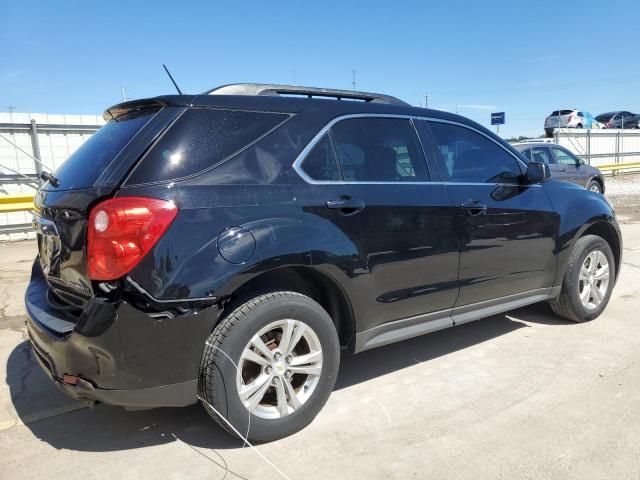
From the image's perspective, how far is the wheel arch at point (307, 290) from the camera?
2637 mm

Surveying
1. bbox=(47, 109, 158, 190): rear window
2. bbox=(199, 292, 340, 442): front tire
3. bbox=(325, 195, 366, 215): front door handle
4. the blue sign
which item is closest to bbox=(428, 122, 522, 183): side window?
bbox=(325, 195, 366, 215): front door handle

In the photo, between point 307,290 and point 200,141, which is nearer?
point 200,141

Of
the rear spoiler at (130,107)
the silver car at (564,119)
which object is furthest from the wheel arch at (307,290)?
the silver car at (564,119)

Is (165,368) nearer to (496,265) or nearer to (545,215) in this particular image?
(496,265)

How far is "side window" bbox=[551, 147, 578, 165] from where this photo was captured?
42.8 ft

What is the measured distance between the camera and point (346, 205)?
2.94m

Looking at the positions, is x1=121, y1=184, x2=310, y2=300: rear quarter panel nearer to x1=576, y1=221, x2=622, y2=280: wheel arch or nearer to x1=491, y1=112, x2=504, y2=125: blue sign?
x1=576, y1=221, x2=622, y2=280: wheel arch

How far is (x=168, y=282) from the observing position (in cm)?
238

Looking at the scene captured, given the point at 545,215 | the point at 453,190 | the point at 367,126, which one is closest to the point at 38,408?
the point at 367,126

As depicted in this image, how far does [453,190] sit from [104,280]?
7.51ft

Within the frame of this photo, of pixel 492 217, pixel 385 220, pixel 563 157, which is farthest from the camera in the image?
pixel 563 157

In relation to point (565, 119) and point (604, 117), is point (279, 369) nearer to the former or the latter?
point (565, 119)

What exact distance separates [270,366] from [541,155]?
1160cm

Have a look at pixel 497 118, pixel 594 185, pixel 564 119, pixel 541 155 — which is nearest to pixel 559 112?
pixel 564 119
